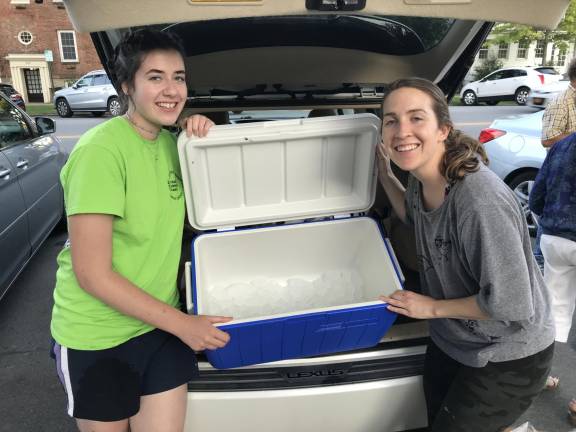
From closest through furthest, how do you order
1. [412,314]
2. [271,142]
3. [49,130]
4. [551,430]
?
1. [412,314]
2. [271,142]
3. [551,430]
4. [49,130]

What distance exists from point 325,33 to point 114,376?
200cm

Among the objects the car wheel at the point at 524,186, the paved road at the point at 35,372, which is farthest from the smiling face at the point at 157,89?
the car wheel at the point at 524,186

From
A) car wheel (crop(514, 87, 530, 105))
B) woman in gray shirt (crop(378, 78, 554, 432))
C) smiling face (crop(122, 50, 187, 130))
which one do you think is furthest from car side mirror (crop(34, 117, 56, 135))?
car wheel (crop(514, 87, 530, 105))

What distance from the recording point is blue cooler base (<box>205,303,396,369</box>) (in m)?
1.63

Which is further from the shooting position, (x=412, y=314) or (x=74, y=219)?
(x=412, y=314)

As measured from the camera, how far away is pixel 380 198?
9.07 feet

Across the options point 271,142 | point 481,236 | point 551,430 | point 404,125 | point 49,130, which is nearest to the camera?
point 481,236

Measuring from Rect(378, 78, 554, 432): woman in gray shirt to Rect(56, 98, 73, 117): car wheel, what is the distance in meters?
18.0

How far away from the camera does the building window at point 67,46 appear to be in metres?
28.7

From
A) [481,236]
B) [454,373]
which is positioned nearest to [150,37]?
[481,236]

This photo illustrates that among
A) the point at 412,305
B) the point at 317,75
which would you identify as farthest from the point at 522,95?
the point at 412,305

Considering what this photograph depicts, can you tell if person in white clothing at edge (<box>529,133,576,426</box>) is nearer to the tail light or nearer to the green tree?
the tail light

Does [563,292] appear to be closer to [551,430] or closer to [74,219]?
[551,430]

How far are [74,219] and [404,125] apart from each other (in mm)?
1097
